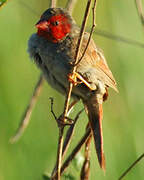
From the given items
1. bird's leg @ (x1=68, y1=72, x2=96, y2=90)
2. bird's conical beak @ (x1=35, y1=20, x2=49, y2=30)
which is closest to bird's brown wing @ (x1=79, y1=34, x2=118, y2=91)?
bird's leg @ (x1=68, y1=72, x2=96, y2=90)

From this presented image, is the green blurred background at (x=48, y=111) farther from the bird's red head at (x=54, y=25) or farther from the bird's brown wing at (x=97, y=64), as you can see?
the bird's brown wing at (x=97, y=64)

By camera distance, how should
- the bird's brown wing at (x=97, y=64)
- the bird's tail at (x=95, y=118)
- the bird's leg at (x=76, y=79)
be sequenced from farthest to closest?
the bird's brown wing at (x=97, y=64), the bird's tail at (x=95, y=118), the bird's leg at (x=76, y=79)

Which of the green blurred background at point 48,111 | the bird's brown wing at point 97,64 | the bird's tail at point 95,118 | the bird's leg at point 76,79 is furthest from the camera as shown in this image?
the green blurred background at point 48,111

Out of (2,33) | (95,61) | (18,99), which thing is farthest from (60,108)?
(95,61)

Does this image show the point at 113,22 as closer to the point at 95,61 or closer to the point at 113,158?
the point at 95,61

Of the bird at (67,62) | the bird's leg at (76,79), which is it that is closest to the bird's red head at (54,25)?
the bird at (67,62)

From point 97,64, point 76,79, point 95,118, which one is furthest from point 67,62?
point 95,118

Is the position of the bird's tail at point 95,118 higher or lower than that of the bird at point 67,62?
lower
